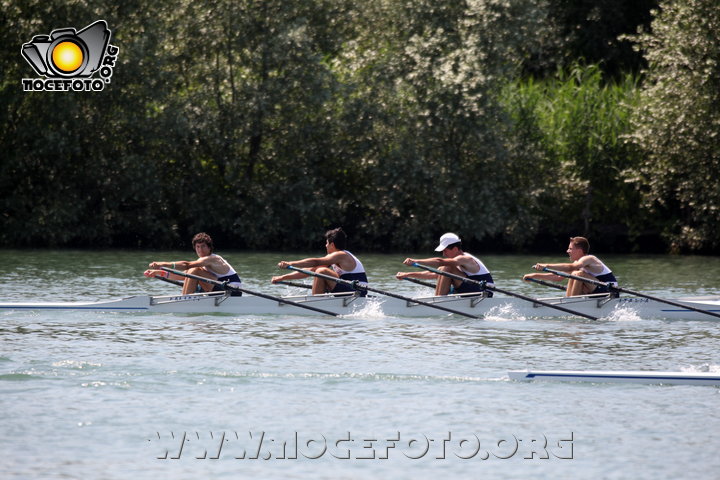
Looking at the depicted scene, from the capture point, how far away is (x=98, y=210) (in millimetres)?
37438

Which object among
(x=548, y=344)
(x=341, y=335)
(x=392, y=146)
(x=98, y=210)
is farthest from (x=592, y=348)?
(x=98, y=210)

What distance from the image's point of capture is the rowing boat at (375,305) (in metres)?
18.8

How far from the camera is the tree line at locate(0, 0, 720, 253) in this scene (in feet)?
116

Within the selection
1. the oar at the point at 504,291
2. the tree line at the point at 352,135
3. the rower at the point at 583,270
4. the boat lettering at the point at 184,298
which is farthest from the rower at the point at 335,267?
the tree line at the point at 352,135

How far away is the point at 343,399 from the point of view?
12.3 metres

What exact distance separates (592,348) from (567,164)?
72.3 feet

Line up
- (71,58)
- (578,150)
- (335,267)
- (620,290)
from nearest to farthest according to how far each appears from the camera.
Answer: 1. (620,290)
2. (335,267)
3. (71,58)
4. (578,150)

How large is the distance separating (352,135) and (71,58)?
922 centimetres

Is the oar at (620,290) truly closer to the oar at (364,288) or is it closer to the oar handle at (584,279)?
the oar handle at (584,279)

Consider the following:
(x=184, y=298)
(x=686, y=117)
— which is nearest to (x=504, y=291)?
(x=184, y=298)

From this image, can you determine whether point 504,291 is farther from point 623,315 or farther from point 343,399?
point 343,399

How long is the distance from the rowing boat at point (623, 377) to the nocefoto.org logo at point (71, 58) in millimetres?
24903

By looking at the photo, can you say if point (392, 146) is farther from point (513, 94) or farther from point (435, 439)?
point (435, 439)

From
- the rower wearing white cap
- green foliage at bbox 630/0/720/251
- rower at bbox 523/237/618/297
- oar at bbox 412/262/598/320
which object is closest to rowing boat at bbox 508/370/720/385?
oar at bbox 412/262/598/320
